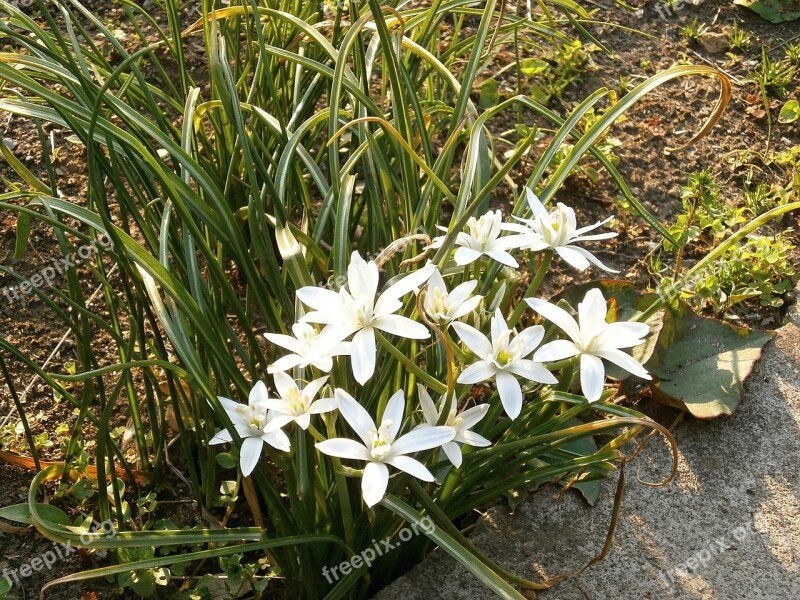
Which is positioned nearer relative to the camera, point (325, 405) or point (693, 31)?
point (325, 405)

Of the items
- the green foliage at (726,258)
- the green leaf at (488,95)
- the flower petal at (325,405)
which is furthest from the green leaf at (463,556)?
the green leaf at (488,95)

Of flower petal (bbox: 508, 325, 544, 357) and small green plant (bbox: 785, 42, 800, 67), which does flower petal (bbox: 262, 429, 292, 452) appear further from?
small green plant (bbox: 785, 42, 800, 67)

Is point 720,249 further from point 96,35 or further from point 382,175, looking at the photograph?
point 96,35

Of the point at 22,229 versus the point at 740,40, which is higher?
the point at 740,40

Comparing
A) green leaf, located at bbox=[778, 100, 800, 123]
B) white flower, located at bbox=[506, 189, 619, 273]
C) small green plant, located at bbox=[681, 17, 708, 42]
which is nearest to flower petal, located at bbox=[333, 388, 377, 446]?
white flower, located at bbox=[506, 189, 619, 273]

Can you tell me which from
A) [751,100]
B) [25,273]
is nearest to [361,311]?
[25,273]

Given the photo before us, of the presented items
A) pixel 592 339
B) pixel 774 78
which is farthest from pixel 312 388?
pixel 774 78
